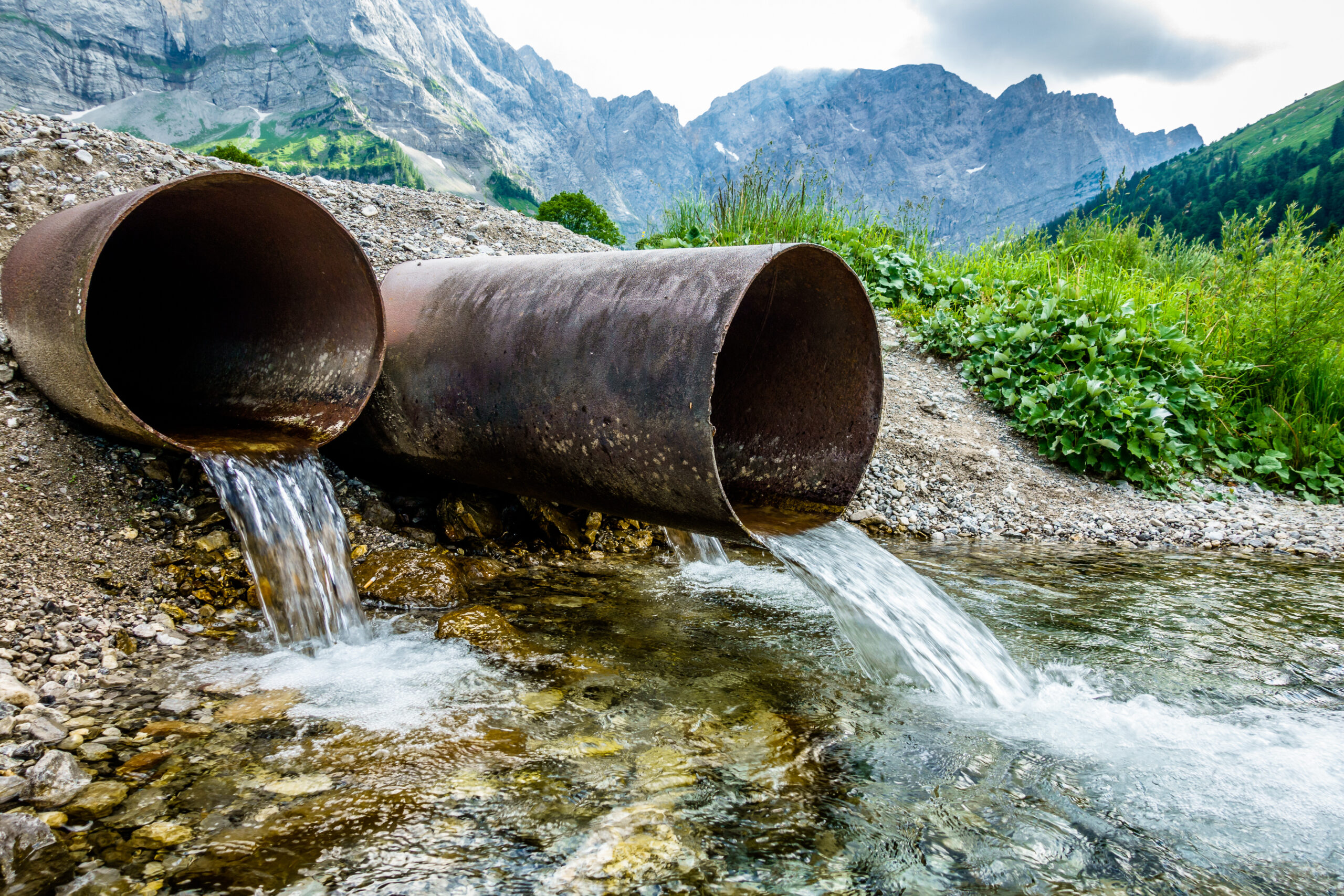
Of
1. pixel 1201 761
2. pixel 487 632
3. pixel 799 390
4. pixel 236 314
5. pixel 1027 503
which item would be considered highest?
pixel 236 314

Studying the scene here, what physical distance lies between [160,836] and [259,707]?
656mm

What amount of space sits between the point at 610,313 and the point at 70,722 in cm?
205

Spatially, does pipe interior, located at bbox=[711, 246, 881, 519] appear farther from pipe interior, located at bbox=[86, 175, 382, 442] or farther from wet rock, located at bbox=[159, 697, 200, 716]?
wet rock, located at bbox=[159, 697, 200, 716]

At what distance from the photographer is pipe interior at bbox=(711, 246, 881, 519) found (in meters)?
3.07

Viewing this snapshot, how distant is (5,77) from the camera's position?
97750mm

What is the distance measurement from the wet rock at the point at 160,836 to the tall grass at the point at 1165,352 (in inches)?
230

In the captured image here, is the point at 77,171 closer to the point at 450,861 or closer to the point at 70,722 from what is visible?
the point at 70,722

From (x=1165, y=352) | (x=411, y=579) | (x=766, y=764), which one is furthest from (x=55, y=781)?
(x=1165, y=352)

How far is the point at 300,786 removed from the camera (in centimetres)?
180

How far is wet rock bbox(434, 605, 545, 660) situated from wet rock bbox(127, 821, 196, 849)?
46.2 inches

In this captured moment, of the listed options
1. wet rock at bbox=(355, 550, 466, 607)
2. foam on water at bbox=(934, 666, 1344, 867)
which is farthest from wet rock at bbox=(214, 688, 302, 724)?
foam on water at bbox=(934, 666, 1344, 867)

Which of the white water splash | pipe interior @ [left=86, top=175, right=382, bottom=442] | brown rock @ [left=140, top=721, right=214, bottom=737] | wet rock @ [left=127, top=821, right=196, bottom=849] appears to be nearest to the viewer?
wet rock @ [left=127, top=821, right=196, bottom=849]

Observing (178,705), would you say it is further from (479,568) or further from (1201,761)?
(1201,761)

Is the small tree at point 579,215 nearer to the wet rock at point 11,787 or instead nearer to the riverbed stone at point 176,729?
the riverbed stone at point 176,729
